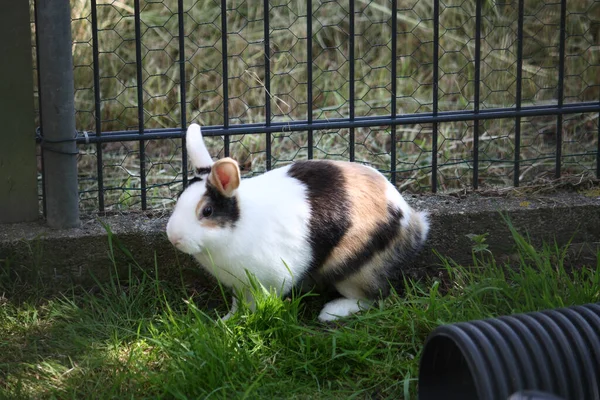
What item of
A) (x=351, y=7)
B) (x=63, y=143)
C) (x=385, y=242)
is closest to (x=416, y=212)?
(x=385, y=242)

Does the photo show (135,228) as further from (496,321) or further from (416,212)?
(496,321)

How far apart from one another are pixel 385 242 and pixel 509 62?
9.57 ft

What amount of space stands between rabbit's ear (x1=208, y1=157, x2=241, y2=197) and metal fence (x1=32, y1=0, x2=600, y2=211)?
56.8 inches

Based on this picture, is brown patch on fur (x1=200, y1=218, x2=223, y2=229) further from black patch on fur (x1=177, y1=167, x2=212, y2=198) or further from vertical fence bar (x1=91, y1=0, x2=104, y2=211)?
vertical fence bar (x1=91, y1=0, x2=104, y2=211)

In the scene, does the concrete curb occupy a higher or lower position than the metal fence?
lower

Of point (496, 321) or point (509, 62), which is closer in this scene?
point (496, 321)

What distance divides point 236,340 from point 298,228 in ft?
1.71

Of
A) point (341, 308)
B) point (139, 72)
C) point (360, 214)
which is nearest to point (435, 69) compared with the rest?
point (360, 214)

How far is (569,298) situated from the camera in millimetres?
3453

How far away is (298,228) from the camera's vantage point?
Result: 11.8 feet

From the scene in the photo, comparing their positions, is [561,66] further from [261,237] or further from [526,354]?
[526,354]

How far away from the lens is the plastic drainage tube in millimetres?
2689

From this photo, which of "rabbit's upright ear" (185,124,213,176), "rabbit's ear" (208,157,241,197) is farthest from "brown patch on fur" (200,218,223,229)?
"rabbit's upright ear" (185,124,213,176)

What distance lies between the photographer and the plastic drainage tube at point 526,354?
269 centimetres
